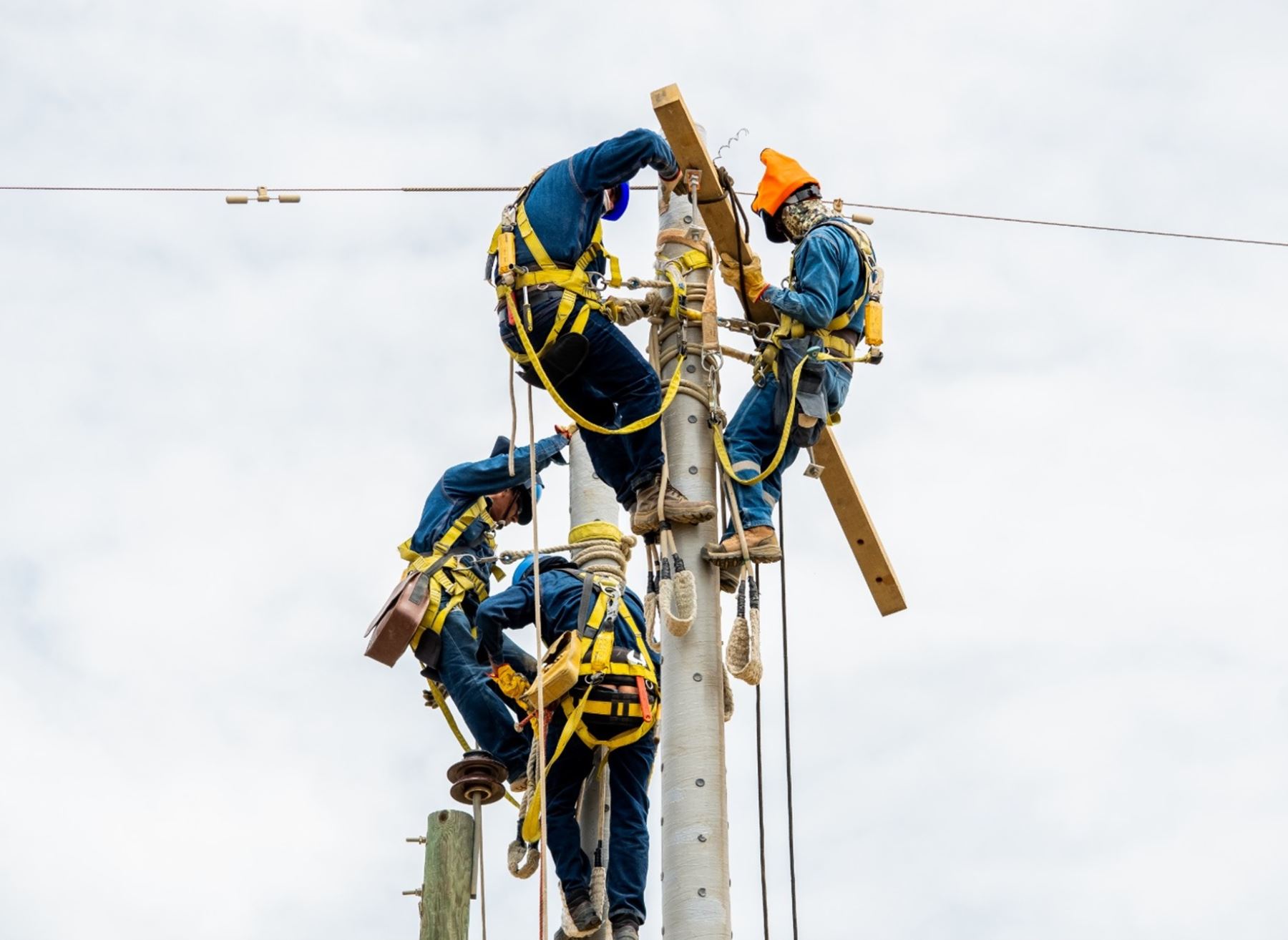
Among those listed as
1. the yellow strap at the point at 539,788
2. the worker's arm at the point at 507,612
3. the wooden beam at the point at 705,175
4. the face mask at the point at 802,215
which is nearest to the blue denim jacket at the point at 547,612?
the worker's arm at the point at 507,612

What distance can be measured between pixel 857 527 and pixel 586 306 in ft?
5.53

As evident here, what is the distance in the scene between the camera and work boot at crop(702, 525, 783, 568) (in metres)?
8.95

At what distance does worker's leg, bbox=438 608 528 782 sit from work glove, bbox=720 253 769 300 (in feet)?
8.03

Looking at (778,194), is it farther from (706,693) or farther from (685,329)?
(706,693)

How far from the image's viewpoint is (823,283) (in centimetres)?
952

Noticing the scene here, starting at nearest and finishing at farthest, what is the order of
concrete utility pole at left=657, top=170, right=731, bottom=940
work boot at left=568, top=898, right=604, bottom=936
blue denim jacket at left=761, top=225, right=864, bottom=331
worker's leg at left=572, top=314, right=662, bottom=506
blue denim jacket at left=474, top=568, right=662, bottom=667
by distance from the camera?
concrete utility pole at left=657, top=170, right=731, bottom=940, worker's leg at left=572, top=314, right=662, bottom=506, blue denim jacket at left=761, top=225, right=864, bottom=331, work boot at left=568, top=898, right=604, bottom=936, blue denim jacket at left=474, top=568, right=662, bottom=667

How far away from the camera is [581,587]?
10047 millimetres

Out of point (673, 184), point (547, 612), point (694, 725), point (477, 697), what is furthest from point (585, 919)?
point (673, 184)

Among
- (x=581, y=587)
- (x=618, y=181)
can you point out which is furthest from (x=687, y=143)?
(x=581, y=587)

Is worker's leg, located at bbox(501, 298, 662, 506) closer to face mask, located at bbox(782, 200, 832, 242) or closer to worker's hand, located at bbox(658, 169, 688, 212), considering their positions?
worker's hand, located at bbox(658, 169, 688, 212)

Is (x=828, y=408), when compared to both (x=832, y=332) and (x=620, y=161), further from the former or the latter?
(x=620, y=161)

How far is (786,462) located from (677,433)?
19.8 inches

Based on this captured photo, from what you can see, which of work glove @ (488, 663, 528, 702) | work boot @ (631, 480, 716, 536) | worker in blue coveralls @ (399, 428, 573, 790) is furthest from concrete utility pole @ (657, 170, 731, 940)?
worker in blue coveralls @ (399, 428, 573, 790)

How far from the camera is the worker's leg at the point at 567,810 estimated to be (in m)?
9.74
